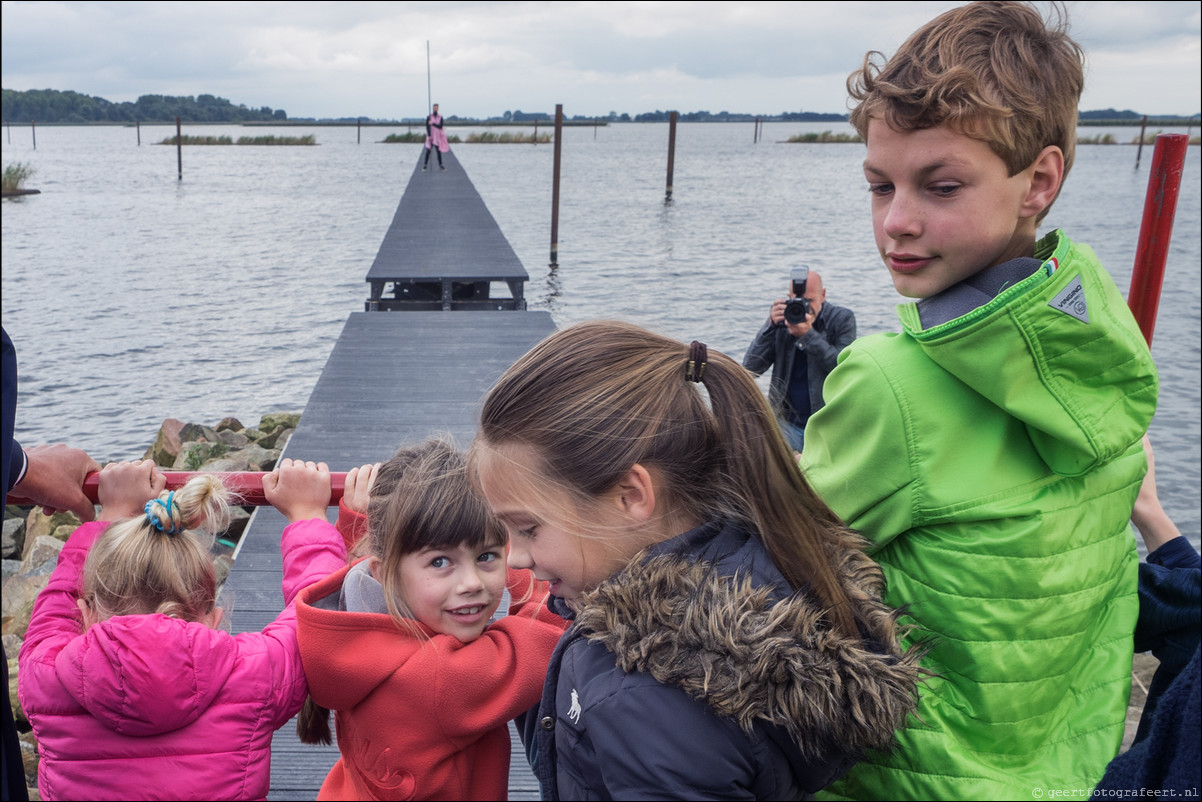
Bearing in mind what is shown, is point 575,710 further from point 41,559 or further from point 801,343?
point 41,559

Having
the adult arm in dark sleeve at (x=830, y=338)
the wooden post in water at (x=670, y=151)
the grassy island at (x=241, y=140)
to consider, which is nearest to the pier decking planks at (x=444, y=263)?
the adult arm in dark sleeve at (x=830, y=338)

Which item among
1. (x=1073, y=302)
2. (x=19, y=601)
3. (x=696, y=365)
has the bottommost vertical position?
(x=19, y=601)

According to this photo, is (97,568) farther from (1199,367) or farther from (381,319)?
(1199,367)

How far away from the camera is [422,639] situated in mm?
1770

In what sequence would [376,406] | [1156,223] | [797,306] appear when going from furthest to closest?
[376,406]
[797,306]
[1156,223]

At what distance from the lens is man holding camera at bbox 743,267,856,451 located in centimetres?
570

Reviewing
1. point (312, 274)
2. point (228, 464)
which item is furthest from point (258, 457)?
point (312, 274)

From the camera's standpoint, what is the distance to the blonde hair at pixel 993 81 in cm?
131

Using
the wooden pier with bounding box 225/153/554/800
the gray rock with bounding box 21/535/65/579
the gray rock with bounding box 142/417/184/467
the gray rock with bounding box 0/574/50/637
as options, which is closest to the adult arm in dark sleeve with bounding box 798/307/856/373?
the wooden pier with bounding box 225/153/554/800

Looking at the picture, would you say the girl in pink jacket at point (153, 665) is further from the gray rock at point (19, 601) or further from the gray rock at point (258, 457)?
the gray rock at point (258, 457)

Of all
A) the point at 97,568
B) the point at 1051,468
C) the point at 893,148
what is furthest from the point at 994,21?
the point at 97,568

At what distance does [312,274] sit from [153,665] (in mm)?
20312

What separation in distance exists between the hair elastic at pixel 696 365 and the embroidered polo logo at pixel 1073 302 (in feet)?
1.47

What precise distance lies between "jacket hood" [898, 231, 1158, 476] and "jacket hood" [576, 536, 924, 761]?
327 millimetres
